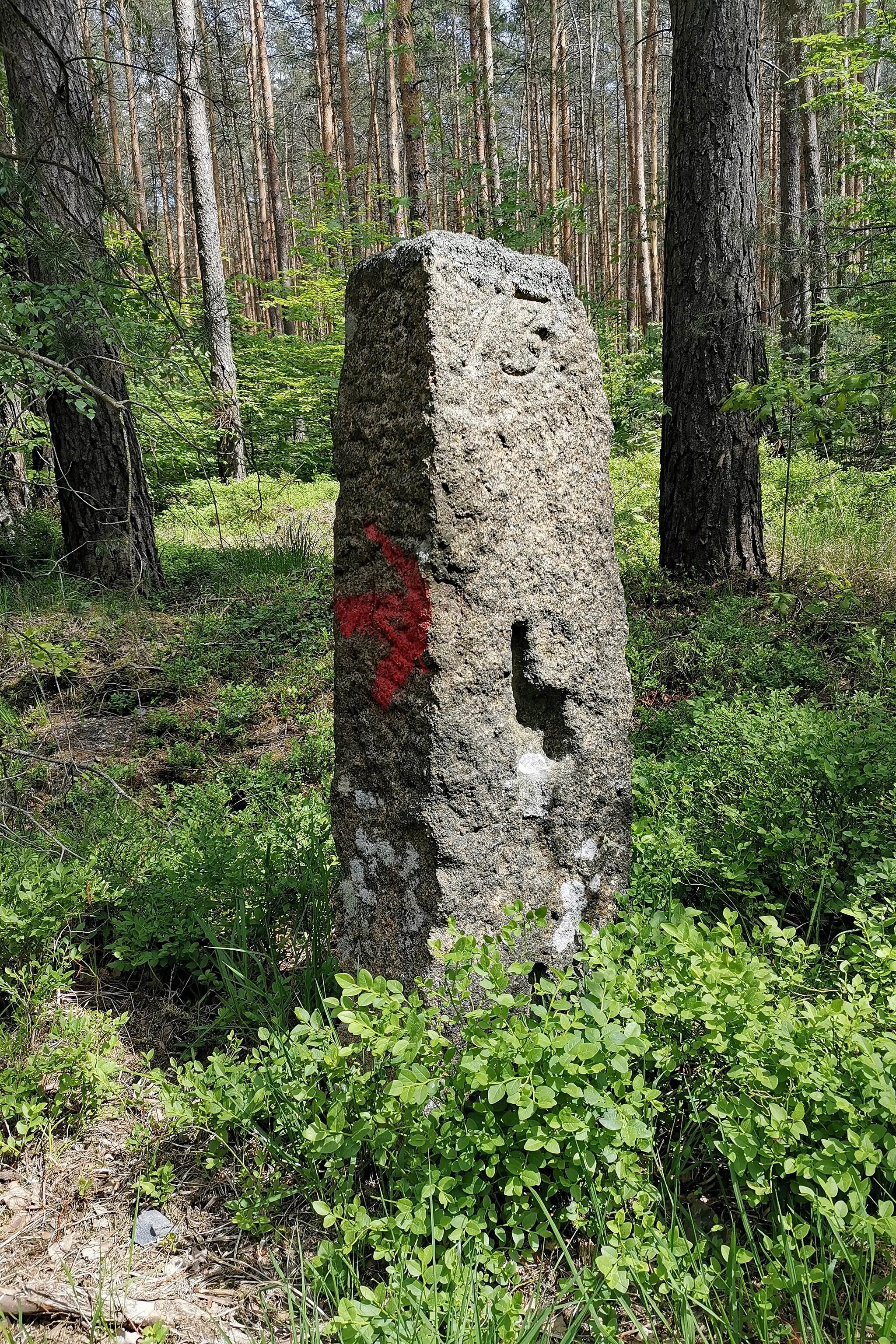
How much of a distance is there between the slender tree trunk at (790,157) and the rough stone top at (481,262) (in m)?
9.11

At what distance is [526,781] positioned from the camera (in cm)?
225

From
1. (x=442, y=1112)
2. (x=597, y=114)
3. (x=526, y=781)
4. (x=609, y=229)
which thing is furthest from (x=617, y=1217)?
(x=597, y=114)

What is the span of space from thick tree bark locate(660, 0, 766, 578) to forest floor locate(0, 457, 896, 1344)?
28.6 inches

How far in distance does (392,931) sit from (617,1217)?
0.83m

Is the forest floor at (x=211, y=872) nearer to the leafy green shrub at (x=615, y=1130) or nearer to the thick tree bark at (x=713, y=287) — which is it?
the leafy green shrub at (x=615, y=1130)

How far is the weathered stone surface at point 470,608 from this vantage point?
205 cm

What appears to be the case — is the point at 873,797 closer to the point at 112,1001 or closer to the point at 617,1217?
the point at 617,1217

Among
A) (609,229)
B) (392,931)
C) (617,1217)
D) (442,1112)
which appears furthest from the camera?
(609,229)

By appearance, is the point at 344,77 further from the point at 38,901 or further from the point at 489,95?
the point at 38,901

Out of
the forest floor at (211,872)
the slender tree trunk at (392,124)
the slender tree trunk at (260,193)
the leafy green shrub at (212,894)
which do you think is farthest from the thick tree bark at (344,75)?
the leafy green shrub at (212,894)

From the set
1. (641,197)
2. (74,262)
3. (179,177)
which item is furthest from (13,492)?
(179,177)

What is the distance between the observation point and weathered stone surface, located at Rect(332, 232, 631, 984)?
2053 mm

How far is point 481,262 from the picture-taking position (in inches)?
83.0

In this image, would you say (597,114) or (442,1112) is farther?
(597,114)
